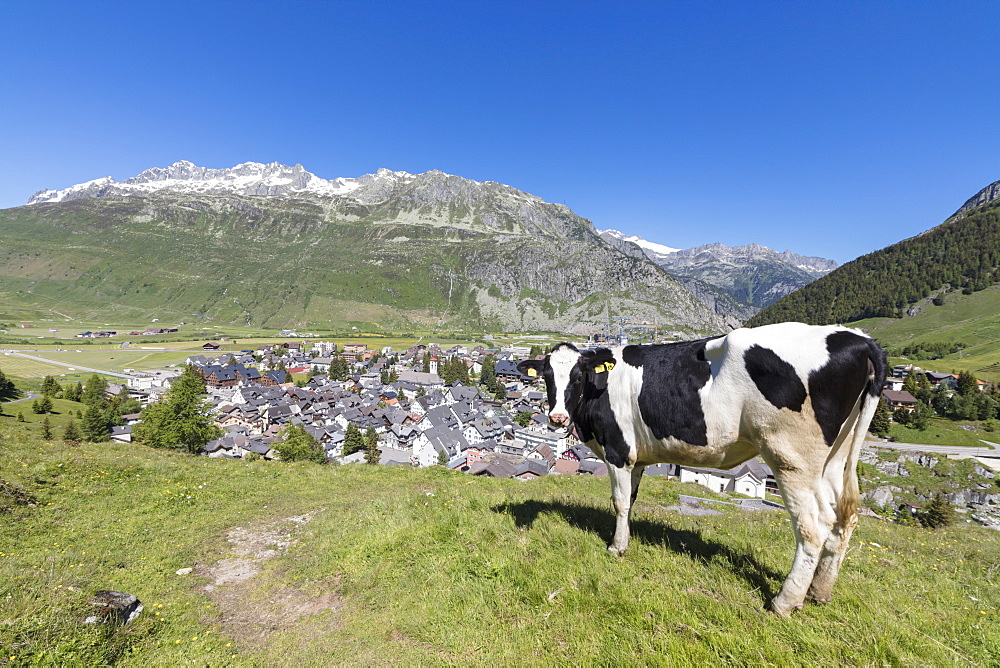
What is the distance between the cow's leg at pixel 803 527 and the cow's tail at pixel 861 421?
0.29 meters

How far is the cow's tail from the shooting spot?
5062 millimetres

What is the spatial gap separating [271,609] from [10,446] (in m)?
17.7

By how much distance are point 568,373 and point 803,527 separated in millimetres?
3974

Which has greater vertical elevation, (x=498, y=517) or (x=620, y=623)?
(x=620, y=623)

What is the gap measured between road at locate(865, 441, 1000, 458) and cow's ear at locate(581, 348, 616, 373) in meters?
96.6

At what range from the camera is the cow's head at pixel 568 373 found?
7426 mm

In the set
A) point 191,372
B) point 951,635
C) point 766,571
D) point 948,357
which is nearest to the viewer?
point 951,635

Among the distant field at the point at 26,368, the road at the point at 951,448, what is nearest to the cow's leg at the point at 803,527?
the road at the point at 951,448

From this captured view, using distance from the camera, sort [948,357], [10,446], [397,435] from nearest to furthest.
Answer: [10,446]
[397,435]
[948,357]

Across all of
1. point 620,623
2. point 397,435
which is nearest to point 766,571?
point 620,623

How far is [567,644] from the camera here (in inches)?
187

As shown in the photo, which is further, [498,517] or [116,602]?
[498,517]

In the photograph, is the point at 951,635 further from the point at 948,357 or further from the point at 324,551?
the point at 948,357

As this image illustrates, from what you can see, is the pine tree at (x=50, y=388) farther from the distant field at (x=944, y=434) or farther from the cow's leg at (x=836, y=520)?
the distant field at (x=944, y=434)
